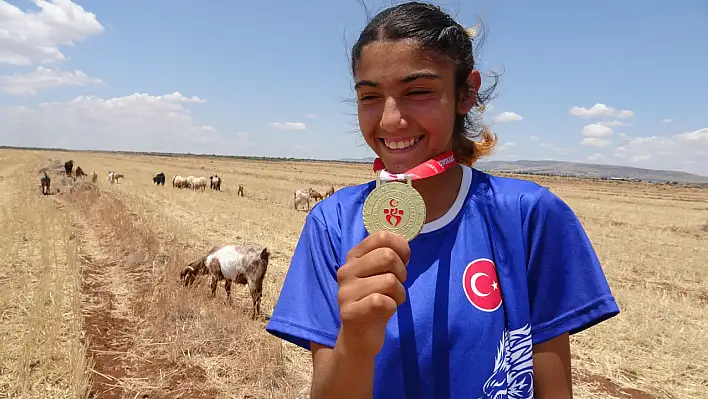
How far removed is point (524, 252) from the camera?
1451mm

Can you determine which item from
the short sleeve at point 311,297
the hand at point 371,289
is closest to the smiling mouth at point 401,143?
the short sleeve at point 311,297

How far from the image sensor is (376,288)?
1136 mm

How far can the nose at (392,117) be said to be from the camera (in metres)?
1.48

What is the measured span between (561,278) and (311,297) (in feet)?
2.53

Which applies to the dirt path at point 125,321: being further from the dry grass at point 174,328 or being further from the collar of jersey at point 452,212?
the collar of jersey at point 452,212

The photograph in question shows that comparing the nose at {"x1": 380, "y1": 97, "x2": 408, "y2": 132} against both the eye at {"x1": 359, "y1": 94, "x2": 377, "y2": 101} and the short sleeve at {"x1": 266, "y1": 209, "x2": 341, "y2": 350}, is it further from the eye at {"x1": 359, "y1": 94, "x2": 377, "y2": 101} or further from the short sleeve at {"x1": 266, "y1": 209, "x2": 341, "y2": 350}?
the short sleeve at {"x1": 266, "y1": 209, "x2": 341, "y2": 350}

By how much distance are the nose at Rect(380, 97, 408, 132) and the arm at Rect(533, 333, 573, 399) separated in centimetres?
81

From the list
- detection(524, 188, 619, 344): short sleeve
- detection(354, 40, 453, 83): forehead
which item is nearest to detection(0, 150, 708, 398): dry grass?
detection(524, 188, 619, 344): short sleeve

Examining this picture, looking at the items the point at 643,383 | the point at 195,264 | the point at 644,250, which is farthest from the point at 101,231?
the point at 644,250

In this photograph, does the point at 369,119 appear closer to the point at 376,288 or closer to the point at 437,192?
the point at 437,192

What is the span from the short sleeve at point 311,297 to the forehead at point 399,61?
532 mm

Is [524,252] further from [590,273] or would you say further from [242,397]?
[242,397]

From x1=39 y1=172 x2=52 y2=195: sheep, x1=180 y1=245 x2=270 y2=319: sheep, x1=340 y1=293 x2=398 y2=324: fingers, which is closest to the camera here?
x1=340 y1=293 x2=398 y2=324: fingers

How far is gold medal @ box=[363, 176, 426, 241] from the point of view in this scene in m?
1.33
